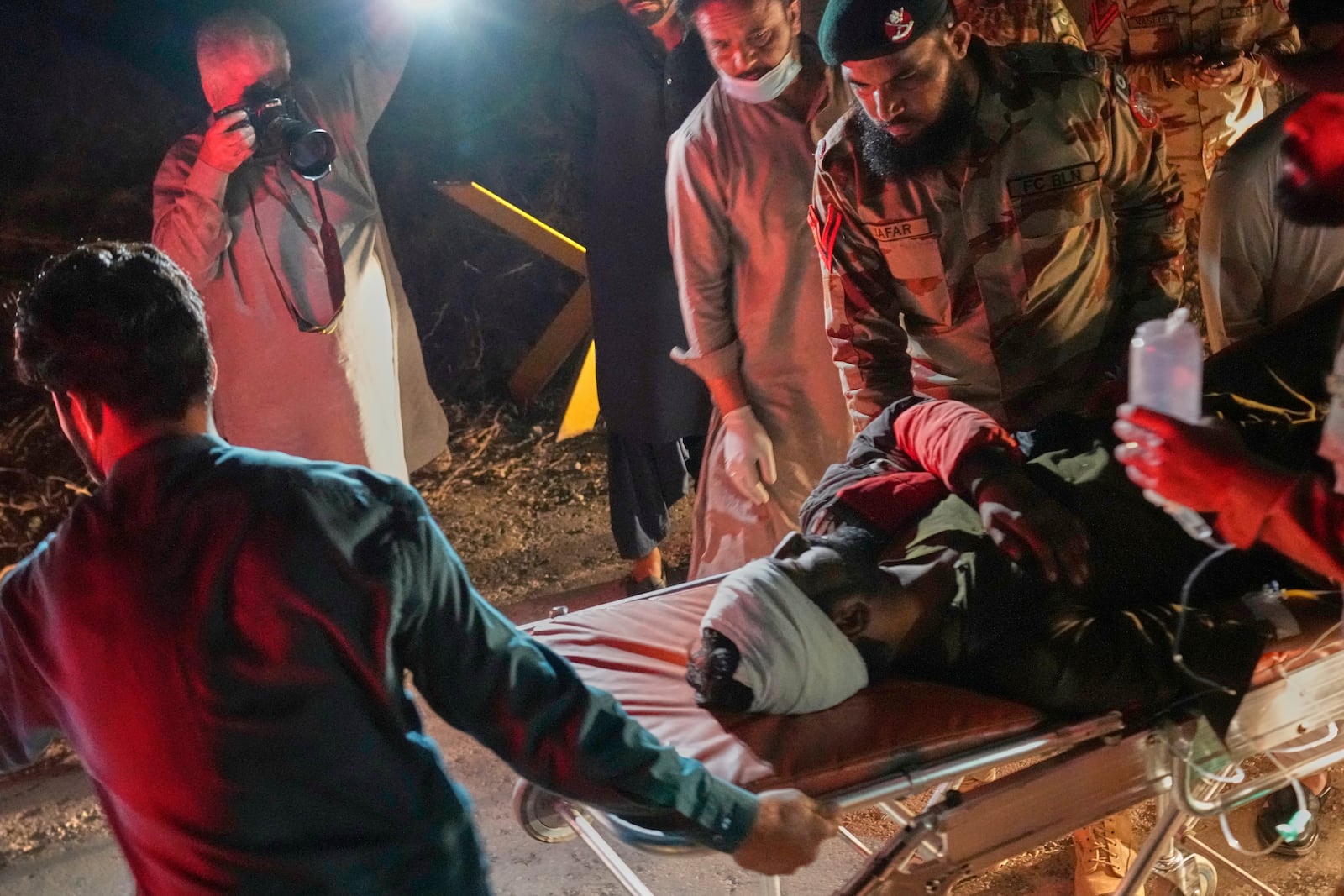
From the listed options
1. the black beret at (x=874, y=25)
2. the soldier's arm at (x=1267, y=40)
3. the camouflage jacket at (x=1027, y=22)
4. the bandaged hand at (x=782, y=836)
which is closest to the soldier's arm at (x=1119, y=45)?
the soldier's arm at (x=1267, y=40)

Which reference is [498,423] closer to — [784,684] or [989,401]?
[989,401]

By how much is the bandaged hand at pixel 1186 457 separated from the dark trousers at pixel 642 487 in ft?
6.41

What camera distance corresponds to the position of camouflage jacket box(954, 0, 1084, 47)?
313cm

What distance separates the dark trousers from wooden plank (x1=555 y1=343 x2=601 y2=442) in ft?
1.41

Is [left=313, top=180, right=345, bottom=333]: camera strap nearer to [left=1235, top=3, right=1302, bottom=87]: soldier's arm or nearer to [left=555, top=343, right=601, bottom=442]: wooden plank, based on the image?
[left=555, top=343, right=601, bottom=442]: wooden plank

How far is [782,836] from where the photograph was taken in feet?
4.91

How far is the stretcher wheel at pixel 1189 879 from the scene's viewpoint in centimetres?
227

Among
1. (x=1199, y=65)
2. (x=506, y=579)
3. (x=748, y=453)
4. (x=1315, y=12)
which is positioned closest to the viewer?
(x=1315, y=12)

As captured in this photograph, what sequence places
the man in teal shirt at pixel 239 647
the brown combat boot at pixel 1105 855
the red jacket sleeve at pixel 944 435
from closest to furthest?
1. the man in teal shirt at pixel 239 647
2. the red jacket sleeve at pixel 944 435
3. the brown combat boot at pixel 1105 855

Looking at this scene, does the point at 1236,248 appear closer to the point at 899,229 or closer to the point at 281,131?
the point at 899,229

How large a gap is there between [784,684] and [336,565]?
755 mm

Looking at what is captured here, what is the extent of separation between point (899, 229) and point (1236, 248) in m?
0.70

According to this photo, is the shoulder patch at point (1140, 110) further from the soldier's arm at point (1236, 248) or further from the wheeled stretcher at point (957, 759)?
the wheeled stretcher at point (957, 759)

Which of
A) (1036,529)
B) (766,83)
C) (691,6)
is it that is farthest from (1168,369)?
(691,6)
